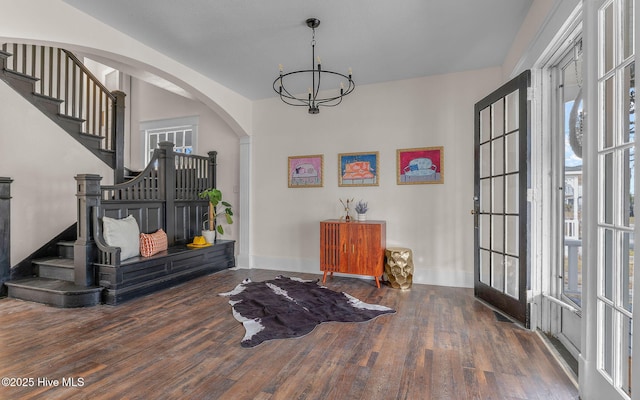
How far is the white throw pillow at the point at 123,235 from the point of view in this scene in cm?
349

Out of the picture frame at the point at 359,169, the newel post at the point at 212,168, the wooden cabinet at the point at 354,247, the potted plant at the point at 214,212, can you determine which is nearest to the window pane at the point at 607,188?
the wooden cabinet at the point at 354,247

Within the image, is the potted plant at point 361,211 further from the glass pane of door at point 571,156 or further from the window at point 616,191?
the window at point 616,191

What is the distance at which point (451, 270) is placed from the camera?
410 cm

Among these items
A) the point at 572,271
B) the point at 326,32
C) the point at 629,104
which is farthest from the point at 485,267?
the point at 326,32

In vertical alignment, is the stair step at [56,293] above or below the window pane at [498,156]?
below

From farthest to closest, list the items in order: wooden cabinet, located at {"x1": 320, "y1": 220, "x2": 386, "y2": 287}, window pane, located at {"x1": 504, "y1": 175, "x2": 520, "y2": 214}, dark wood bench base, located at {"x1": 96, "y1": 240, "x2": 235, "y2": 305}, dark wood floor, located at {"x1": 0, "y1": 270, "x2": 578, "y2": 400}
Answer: wooden cabinet, located at {"x1": 320, "y1": 220, "x2": 386, "y2": 287} → dark wood bench base, located at {"x1": 96, "y1": 240, "x2": 235, "y2": 305} → window pane, located at {"x1": 504, "y1": 175, "x2": 520, "y2": 214} → dark wood floor, located at {"x1": 0, "y1": 270, "x2": 578, "y2": 400}

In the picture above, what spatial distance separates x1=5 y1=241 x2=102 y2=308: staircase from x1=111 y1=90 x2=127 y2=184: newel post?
144 cm

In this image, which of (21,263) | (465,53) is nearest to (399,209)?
(465,53)

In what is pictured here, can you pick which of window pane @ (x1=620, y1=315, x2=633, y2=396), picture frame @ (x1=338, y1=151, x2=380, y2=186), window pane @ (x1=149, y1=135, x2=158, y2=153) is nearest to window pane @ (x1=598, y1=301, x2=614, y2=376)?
window pane @ (x1=620, y1=315, x2=633, y2=396)

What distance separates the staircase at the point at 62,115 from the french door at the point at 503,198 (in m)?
4.09

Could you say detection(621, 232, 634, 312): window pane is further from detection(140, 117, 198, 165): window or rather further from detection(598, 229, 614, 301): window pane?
detection(140, 117, 198, 165): window

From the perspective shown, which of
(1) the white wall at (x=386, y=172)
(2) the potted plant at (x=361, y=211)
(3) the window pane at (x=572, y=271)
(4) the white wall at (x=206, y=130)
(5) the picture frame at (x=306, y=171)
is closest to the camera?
(3) the window pane at (x=572, y=271)

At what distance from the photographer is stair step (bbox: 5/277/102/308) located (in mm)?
3180

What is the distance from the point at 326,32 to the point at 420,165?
2112mm
